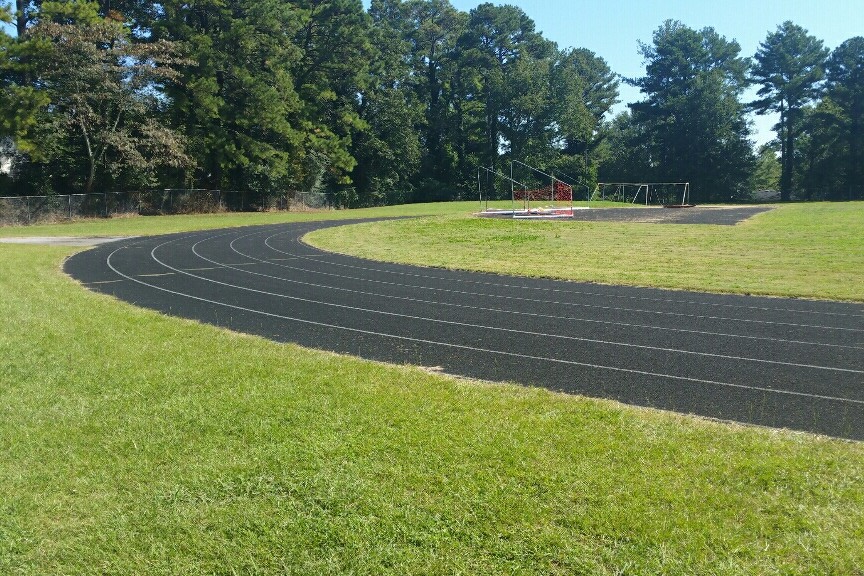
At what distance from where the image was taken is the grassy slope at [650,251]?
51.6 feet

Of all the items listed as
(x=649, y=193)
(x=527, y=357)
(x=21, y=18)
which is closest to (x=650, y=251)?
(x=527, y=357)

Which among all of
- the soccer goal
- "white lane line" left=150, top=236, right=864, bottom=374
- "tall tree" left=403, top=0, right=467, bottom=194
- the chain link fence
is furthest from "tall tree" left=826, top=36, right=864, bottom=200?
"white lane line" left=150, top=236, right=864, bottom=374

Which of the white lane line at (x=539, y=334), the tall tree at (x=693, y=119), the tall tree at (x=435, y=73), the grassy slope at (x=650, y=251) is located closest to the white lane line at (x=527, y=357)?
the white lane line at (x=539, y=334)

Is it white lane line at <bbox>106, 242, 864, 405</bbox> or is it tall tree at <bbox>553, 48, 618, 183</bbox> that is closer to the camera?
white lane line at <bbox>106, 242, 864, 405</bbox>

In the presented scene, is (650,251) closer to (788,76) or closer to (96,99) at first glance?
(96,99)

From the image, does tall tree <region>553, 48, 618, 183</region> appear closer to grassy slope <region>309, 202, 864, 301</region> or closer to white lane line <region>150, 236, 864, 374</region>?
A: grassy slope <region>309, 202, 864, 301</region>

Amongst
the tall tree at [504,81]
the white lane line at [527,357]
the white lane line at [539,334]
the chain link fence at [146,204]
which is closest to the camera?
the white lane line at [527,357]

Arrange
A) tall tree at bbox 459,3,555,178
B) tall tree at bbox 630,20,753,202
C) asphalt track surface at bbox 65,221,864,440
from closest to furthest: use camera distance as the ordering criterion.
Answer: asphalt track surface at bbox 65,221,864,440
tall tree at bbox 630,20,753,202
tall tree at bbox 459,3,555,178

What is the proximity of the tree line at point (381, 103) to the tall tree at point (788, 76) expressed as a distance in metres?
0.16

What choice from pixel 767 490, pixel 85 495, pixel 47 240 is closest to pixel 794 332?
pixel 767 490

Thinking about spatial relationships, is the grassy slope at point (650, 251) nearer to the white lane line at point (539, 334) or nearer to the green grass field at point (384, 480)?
the white lane line at point (539, 334)

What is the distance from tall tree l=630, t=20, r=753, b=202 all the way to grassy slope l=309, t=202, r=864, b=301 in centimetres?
4011

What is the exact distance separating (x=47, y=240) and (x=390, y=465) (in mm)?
27806

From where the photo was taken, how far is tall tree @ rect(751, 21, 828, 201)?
74.8 meters
